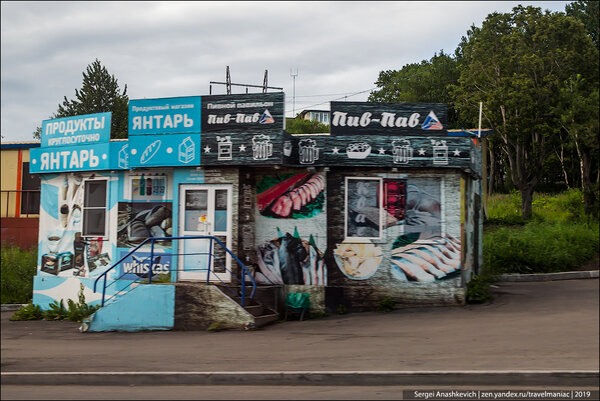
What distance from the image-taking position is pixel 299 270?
1393 centimetres

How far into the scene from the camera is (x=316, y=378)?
24.9ft

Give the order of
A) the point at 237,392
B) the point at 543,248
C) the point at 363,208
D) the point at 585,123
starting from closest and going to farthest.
→ the point at 237,392 < the point at 363,208 < the point at 543,248 < the point at 585,123

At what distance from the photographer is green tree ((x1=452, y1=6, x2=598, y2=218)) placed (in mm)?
26484

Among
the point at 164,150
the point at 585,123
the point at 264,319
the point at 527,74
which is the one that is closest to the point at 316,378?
the point at 264,319

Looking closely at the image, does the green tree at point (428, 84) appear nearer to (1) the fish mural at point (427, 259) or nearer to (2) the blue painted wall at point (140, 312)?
(1) the fish mural at point (427, 259)

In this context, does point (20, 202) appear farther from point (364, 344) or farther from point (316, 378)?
point (316, 378)

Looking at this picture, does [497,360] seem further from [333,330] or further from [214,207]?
[214,207]

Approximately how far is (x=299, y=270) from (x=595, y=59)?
19.7m

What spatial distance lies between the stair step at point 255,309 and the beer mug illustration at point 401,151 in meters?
4.56

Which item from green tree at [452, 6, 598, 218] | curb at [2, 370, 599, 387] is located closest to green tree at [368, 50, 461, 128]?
green tree at [452, 6, 598, 218]

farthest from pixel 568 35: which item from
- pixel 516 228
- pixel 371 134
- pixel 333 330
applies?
pixel 333 330

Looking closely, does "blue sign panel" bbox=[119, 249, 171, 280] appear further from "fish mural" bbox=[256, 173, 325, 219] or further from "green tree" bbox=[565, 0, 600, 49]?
"green tree" bbox=[565, 0, 600, 49]

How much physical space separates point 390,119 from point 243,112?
3.45 metres

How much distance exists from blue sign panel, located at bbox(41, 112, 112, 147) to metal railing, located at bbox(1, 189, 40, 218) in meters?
12.2
